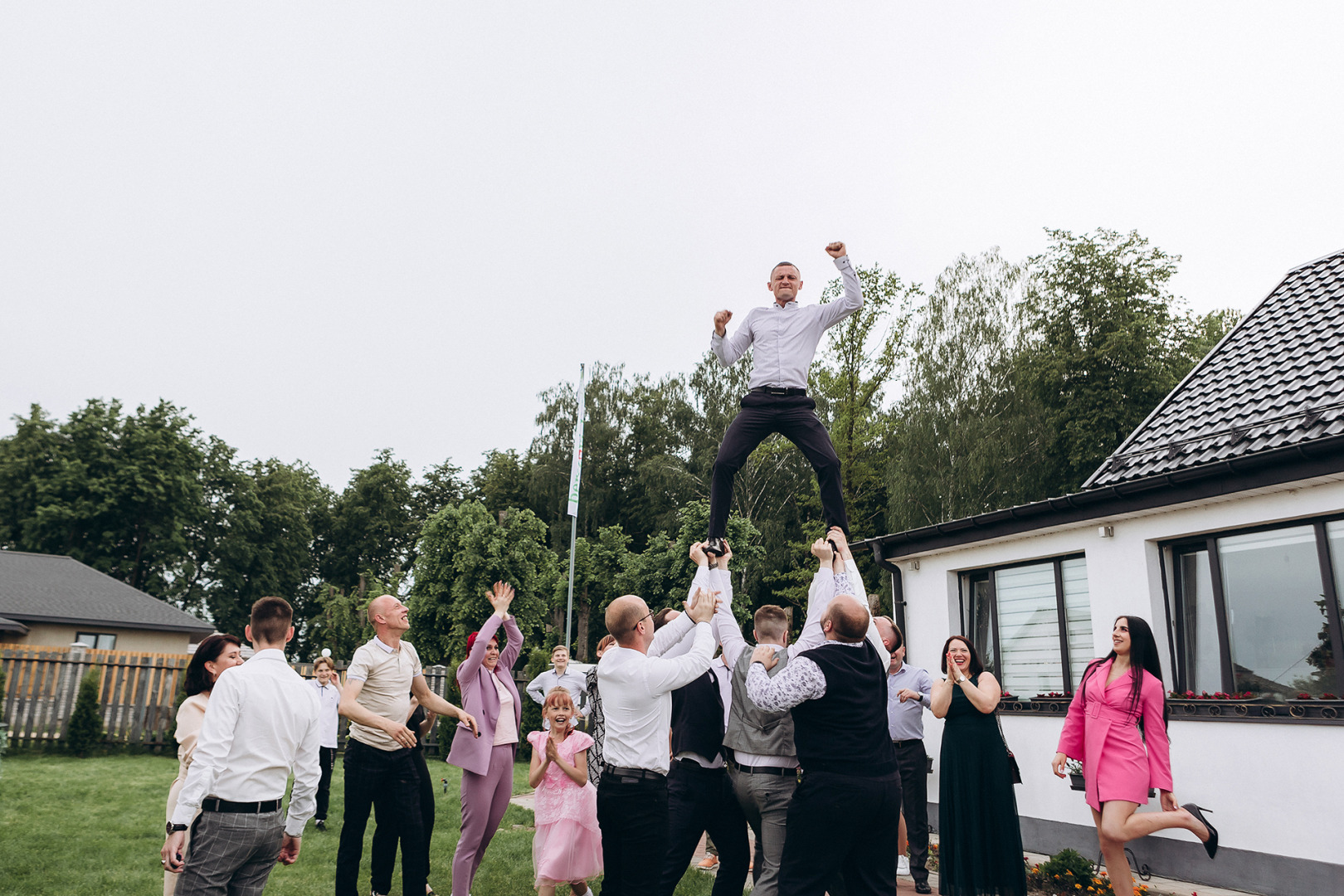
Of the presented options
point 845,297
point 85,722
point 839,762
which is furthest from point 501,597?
point 85,722

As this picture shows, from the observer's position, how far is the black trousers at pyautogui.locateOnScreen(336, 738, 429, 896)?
531 centimetres

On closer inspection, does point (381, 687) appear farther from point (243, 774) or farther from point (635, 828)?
point (635, 828)

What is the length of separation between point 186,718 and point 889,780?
3.88 m

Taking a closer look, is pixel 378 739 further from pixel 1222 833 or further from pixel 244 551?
pixel 244 551

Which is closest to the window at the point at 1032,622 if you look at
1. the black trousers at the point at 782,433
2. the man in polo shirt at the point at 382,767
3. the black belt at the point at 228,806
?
the black trousers at the point at 782,433

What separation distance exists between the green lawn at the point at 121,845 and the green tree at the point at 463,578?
1479cm

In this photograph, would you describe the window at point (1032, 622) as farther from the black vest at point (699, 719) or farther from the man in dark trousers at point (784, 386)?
the black vest at point (699, 719)

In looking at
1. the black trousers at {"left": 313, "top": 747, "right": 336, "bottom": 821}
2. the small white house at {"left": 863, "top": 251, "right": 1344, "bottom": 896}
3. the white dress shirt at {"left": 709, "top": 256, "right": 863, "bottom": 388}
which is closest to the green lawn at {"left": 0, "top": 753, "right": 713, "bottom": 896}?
the black trousers at {"left": 313, "top": 747, "right": 336, "bottom": 821}

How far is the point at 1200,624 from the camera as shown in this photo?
25.8 ft

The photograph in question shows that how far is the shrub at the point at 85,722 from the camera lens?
586 inches

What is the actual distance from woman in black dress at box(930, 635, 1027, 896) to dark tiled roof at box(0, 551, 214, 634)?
89.0 ft

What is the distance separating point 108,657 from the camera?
16.0 metres

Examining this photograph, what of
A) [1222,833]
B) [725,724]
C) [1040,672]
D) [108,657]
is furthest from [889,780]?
[108,657]

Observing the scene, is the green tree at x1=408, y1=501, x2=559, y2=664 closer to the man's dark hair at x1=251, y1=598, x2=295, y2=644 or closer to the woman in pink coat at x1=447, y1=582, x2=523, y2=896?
the woman in pink coat at x1=447, y1=582, x2=523, y2=896
